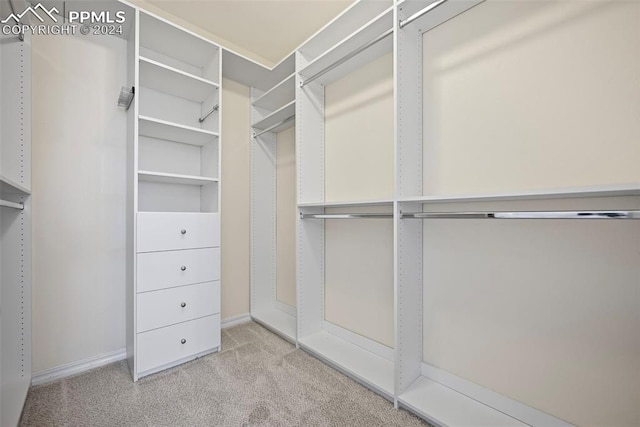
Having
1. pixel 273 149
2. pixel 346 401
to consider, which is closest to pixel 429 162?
pixel 346 401

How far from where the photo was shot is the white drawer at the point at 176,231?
5.85ft

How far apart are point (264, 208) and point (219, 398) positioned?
174cm

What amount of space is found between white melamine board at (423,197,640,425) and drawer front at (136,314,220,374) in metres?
1.57

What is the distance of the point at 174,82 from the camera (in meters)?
2.10

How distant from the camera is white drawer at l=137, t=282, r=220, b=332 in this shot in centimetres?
179

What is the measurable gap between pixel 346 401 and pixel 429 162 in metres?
1.50

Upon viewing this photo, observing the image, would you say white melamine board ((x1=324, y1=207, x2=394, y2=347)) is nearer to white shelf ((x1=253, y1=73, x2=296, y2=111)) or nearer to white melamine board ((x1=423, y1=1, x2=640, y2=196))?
white melamine board ((x1=423, y1=1, x2=640, y2=196))

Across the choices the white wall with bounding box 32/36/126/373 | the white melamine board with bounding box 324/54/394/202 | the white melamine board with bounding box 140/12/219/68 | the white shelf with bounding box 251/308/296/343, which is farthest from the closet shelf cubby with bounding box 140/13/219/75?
the white shelf with bounding box 251/308/296/343

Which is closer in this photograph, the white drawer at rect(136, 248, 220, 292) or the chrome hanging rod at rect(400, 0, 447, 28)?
the chrome hanging rod at rect(400, 0, 447, 28)

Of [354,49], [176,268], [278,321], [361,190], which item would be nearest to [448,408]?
[361,190]

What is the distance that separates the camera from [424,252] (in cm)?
172

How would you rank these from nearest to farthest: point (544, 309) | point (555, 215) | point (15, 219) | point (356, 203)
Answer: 1. point (555, 215)
2. point (544, 309)
3. point (15, 219)
4. point (356, 203)

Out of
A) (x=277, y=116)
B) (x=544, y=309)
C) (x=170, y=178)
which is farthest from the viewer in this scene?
(x=277, y=116)

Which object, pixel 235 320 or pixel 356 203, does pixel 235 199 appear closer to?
pixel 235 320
